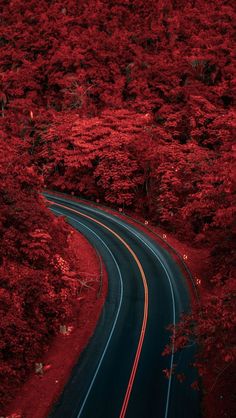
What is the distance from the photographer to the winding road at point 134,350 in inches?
632

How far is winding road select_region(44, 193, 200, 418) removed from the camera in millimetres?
16062

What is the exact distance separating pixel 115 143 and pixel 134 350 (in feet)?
90.7

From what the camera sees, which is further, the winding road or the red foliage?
the red foliage

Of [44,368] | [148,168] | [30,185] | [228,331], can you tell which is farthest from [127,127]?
[228,331]

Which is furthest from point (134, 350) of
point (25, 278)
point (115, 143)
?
point (115, 143)

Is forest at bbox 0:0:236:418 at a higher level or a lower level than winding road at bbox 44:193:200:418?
higher

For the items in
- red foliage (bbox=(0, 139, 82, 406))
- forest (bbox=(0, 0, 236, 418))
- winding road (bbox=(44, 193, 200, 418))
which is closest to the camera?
winding road (bbox=(44, 193, 200, 418))

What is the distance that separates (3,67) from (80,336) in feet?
192

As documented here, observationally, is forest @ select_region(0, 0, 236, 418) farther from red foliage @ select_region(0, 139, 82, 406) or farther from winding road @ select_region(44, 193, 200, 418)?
winding road @ select_region(44, 193, 200, 418)

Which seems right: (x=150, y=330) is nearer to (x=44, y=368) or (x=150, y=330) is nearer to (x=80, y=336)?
(x=80, y=336)

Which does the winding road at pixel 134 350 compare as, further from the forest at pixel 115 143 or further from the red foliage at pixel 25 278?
the red foliage at pixel 25 278

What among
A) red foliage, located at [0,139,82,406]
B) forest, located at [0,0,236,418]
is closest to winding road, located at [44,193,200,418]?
forest, located at [0,0,236,418]

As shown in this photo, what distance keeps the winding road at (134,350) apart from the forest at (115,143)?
6.04 ft

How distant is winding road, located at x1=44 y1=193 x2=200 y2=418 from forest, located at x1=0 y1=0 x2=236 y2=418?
184cm
